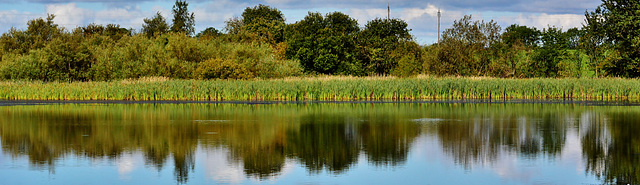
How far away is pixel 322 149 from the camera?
17531 millimetres

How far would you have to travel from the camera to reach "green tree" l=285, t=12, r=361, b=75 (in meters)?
68.1

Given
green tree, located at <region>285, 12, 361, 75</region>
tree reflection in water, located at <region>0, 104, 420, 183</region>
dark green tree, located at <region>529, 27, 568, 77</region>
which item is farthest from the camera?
green tree, located at <region>285, 12, 361, 75</region>

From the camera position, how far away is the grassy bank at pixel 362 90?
43469mm

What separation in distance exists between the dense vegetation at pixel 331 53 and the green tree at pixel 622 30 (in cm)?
8

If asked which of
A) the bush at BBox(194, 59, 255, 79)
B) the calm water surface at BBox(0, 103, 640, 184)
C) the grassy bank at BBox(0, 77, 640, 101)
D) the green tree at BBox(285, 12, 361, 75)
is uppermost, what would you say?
the green tree at BBox(285, 12, 361, 75)

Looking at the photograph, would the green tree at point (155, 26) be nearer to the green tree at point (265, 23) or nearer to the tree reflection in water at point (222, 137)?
the green tree at point (265, 23)

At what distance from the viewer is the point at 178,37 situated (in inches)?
2280

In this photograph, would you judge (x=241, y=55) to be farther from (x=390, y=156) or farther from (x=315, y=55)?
(x=390, y=156)

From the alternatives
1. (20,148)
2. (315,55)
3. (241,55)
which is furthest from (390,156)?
(315,55)

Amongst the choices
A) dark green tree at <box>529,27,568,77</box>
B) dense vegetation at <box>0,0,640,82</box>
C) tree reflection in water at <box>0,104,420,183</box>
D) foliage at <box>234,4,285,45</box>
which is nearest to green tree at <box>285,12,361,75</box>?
dense vegetation at <box>0,0,640,82</box>

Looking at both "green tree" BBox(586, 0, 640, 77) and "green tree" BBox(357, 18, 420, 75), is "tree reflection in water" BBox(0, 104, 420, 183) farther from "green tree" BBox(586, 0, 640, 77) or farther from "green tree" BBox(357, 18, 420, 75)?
"green tree" BBox(357, 18, 420, 75)

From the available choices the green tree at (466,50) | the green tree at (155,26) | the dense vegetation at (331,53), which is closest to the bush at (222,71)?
the dense vegetation at (331,53)

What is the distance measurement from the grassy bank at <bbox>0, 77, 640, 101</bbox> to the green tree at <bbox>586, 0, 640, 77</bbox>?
270 inches

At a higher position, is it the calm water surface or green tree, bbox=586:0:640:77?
green tree, bbox=586:0:640:77
